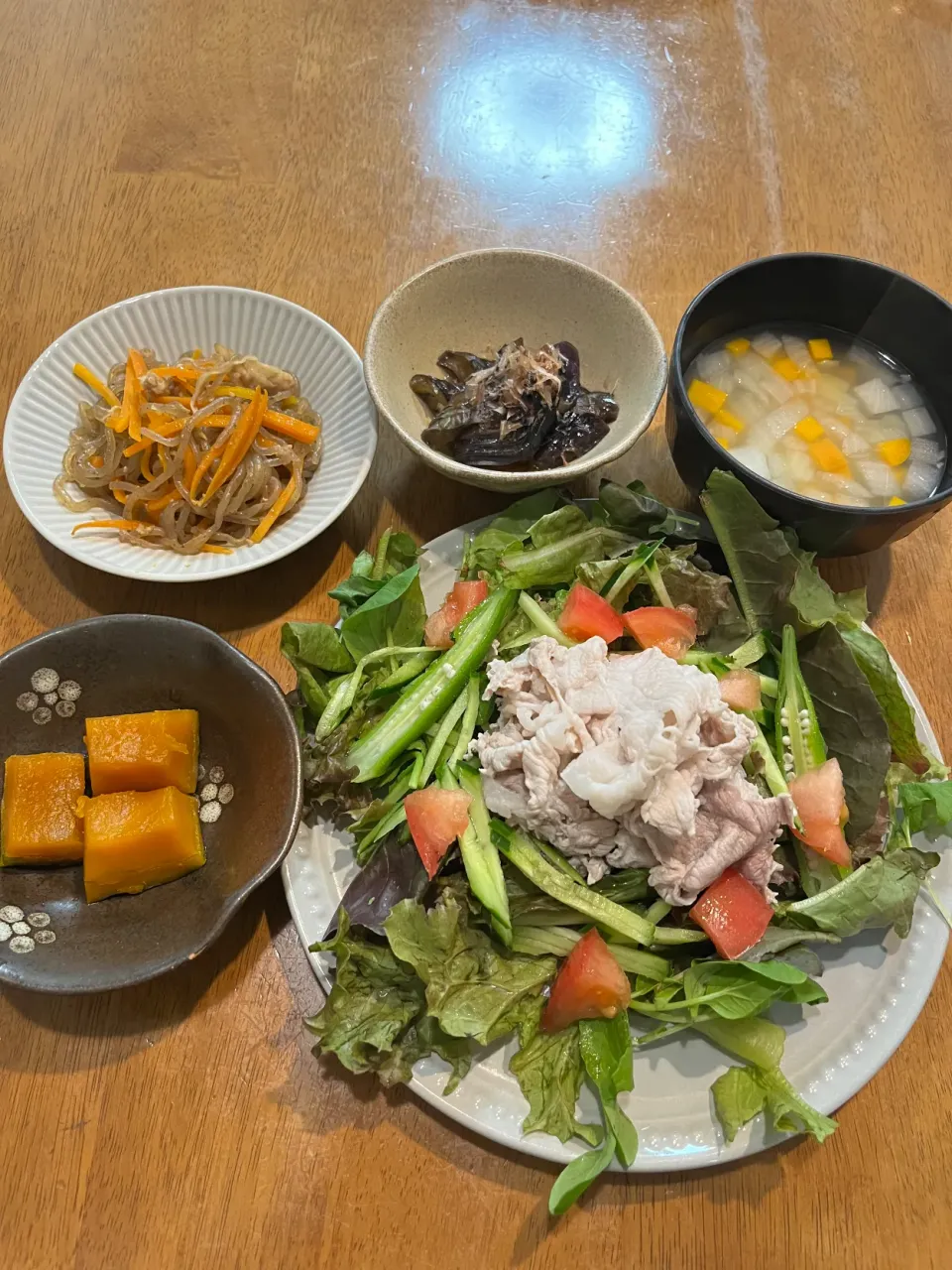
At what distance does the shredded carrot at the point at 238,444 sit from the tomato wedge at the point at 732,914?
4.43 ft

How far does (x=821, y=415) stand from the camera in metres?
1.99

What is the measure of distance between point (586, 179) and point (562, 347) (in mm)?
943

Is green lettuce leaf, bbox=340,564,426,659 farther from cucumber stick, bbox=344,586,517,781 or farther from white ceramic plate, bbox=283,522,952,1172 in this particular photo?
white ceramic plate, bbox=283,522,952,1172

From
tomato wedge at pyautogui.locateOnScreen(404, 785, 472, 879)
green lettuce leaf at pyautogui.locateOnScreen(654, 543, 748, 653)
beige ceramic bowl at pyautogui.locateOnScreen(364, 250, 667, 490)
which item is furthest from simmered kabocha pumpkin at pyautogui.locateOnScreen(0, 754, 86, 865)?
green lettuce leaf at pyautogui.locateOnScreen(654, 543, 748, 653)

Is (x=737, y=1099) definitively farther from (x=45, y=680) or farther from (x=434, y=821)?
(x=45, y=680)

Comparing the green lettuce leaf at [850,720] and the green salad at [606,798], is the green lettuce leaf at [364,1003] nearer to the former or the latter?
the green salad at [606,798]

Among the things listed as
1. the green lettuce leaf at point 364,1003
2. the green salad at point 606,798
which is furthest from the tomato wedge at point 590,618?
the green lettuce leaf at point 364,1003

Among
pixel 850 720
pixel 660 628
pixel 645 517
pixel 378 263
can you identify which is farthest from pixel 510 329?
pixel 850 720

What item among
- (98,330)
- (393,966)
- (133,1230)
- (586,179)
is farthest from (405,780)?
(586,179)

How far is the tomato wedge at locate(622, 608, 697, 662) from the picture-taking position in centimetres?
173

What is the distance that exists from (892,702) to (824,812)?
0.98 feet

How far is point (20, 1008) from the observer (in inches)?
65.7

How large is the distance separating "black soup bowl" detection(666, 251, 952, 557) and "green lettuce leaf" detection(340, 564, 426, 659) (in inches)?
26.0

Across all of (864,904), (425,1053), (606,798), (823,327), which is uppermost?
(823,327)
